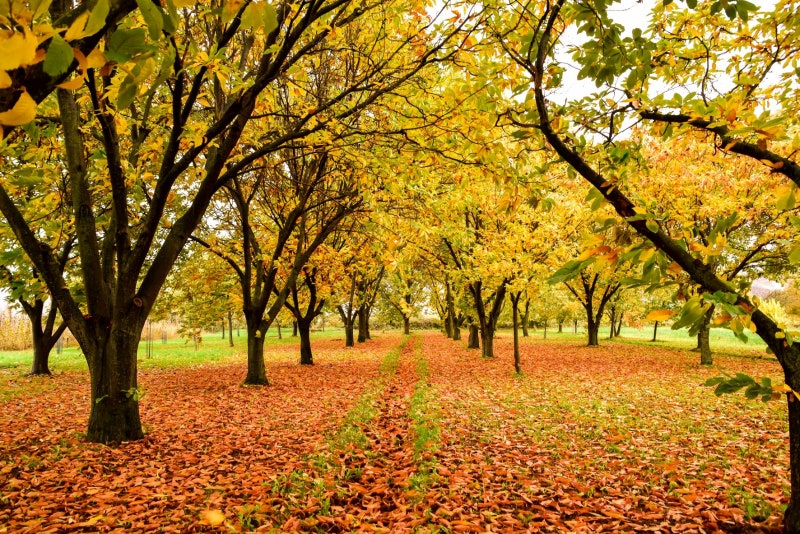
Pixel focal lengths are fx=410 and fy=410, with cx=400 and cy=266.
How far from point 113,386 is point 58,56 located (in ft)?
20.8

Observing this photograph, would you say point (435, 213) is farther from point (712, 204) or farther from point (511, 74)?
point (712, 204)

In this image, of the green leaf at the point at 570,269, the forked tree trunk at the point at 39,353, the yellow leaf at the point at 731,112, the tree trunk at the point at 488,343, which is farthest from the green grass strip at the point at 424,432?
the forked tree trunk at the point at 39,353

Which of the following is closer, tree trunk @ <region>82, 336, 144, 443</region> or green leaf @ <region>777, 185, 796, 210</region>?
green leaf @ <region>777, 185, 796, 210</region>

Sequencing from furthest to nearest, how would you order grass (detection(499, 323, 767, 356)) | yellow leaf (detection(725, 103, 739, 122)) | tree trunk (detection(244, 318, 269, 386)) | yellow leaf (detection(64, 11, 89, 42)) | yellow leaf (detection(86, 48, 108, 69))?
grass (detection(499, 323, 767, 356)) → tree trunk (detection(244, 318, 269, 386)) → yellow leaf (detection(725, 103, 739, 122)) → yellow leaf (detection(86, 48, 108, 69)) → yellow leaf (detection(64, 11, 89, 42))

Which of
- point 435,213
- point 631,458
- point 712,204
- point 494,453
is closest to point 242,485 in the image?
point 494,453

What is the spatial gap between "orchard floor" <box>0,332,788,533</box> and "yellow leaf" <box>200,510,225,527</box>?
16 millimetres

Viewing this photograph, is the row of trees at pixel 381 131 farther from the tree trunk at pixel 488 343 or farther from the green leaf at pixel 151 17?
the tree trunk at pixel 488 343

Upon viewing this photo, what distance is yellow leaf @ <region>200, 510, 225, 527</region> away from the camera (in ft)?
12.6

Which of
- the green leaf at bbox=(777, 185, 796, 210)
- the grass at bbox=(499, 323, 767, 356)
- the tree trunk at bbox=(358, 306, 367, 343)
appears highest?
the green leaf at bbox=(777, 185, 796, 210)

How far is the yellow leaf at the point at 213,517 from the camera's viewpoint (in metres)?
3.84

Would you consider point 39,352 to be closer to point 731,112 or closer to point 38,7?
point 38,7

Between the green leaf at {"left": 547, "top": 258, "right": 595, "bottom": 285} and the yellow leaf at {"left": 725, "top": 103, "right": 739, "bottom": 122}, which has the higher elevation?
the yellow leaf at {"left": 725, "top": 103, "right": 739, "bottom": 122}

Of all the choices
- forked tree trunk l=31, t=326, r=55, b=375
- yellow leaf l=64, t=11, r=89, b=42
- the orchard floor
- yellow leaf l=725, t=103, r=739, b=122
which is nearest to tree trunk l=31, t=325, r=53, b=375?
forked tree trunk l=31, t=326, r=55, b=375

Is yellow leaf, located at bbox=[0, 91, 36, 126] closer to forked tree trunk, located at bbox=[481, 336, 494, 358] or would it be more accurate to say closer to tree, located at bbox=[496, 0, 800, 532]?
tree, located at bbox=[496, 0, 800, 532]
